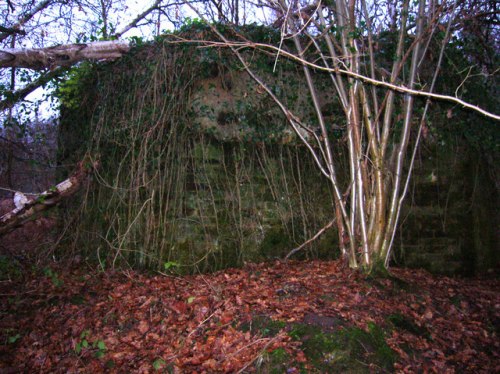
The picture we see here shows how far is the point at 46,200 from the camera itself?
18.3ft

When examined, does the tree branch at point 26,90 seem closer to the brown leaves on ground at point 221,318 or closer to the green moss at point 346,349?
the brown leaves on ground at point 221,318

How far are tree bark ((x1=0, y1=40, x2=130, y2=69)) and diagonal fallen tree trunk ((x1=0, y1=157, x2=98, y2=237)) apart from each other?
1.53 meters

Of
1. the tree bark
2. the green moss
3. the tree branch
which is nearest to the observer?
the green moss

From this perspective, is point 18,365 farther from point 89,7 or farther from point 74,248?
point 89,7

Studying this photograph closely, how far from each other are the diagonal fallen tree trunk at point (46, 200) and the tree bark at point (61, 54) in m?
1.53

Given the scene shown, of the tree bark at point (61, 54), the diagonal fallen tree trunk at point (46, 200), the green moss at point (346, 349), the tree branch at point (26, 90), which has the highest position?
the tree bark at point (61, 54)

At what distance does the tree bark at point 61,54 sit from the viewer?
5219 millimetres

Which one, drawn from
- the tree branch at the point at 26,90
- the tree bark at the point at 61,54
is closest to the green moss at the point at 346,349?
the tree bark at the point at 61,54

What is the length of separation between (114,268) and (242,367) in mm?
3109

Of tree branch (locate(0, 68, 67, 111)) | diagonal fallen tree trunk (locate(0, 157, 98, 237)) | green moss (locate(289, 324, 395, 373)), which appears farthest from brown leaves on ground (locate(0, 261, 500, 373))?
tree branch (locate(0, 68, 67, 111))

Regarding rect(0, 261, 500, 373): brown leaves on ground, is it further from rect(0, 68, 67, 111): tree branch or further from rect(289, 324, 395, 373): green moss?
rect(0, 68, 67, 111): tree branch

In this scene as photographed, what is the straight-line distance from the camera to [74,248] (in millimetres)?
6223

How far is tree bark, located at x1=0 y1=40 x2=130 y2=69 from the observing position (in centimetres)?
522

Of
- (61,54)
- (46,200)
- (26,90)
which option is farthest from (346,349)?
(26,90)
